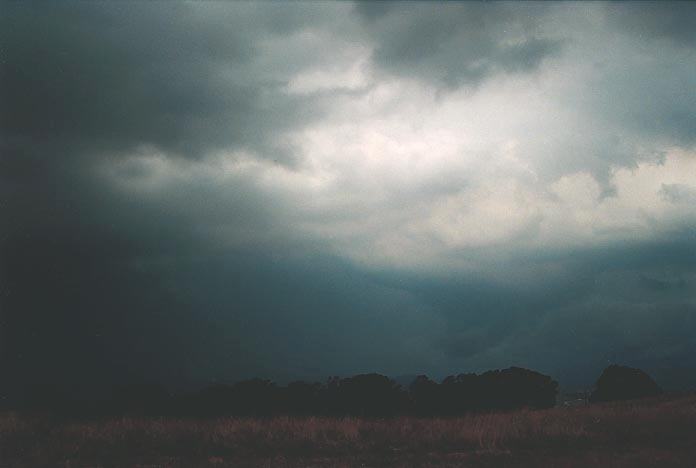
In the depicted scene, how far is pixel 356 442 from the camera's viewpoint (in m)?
18.7

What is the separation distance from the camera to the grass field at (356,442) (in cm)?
1595

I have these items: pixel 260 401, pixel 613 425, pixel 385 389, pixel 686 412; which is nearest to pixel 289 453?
pixel 613 425

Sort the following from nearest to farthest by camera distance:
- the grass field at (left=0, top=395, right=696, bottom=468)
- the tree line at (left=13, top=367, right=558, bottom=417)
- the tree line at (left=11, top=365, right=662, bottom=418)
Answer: the grass field at (left=0, top=395, right=696, bottom=468)
the tree line at (left=11, top=365, right=662, bottom=418)
the tree line at (left=13, top=367, right=558, bottom=417)

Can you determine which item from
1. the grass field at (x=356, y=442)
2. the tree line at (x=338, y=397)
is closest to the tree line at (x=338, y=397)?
the tree line at (x=338, y=397)

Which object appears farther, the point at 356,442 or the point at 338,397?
the point at 338,397

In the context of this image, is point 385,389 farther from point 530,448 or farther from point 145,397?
point 530,448

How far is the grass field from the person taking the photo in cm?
1595

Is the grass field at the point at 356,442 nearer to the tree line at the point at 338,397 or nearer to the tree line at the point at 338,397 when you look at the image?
the tree line at the point at 338,397

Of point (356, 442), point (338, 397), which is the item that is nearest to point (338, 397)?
point (338, 397)

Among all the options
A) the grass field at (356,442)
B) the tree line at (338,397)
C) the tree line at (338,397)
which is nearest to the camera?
the grass field at (356,442)

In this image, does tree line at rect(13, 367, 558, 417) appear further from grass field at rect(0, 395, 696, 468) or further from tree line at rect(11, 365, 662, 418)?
grass field at rect(0, 395, 696, 468)

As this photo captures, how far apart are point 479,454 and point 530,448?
240 cm

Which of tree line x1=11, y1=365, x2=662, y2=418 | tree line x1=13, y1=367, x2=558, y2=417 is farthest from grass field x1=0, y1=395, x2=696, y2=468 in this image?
tree line x1=13, y1=367, x2=558, y2=417

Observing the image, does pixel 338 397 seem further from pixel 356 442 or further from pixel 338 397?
pixel 356 442
